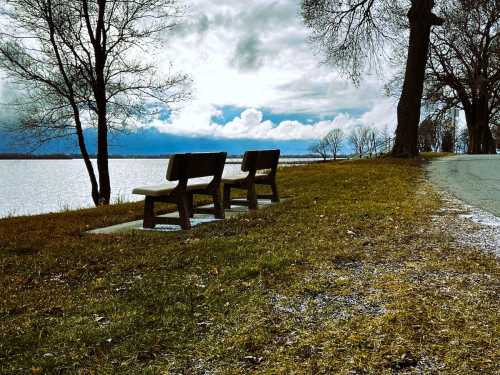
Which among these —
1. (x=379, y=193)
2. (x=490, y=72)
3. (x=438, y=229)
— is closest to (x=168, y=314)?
(x=438, y=229)

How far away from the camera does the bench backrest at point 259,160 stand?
28.2 feet

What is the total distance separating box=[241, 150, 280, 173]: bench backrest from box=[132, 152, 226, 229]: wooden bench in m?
0.89

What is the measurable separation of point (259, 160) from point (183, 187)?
2.37 metres

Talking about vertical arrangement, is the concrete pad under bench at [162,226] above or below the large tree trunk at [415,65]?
below

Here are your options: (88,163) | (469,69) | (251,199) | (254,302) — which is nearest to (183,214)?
(251,199)

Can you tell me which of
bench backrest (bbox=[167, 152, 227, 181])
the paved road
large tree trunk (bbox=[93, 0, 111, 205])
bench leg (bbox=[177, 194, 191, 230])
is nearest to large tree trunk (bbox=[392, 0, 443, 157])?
the paved road

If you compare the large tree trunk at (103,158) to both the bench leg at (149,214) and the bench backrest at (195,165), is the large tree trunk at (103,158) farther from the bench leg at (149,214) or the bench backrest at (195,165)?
the bench backrest at (195,165)

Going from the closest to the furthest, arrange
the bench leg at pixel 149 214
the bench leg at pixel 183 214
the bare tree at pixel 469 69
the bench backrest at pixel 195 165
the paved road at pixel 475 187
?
the bench backrest at pixel 195 165 < the bench leg at pixel 183 214 < the bench leg at pixel 149 214 < the paved road at pixel 475 187 < the bare tree at pixel 469 69

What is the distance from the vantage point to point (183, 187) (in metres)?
7.02

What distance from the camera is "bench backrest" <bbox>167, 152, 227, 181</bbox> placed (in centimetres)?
669

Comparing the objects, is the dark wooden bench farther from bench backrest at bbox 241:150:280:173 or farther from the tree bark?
the tree bark

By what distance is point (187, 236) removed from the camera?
257 inches

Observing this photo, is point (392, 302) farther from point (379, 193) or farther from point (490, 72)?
point (490, 72)

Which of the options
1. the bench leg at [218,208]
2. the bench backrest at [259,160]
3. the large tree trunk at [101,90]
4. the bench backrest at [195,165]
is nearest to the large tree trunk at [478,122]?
the large tree trunk at [101,90]
